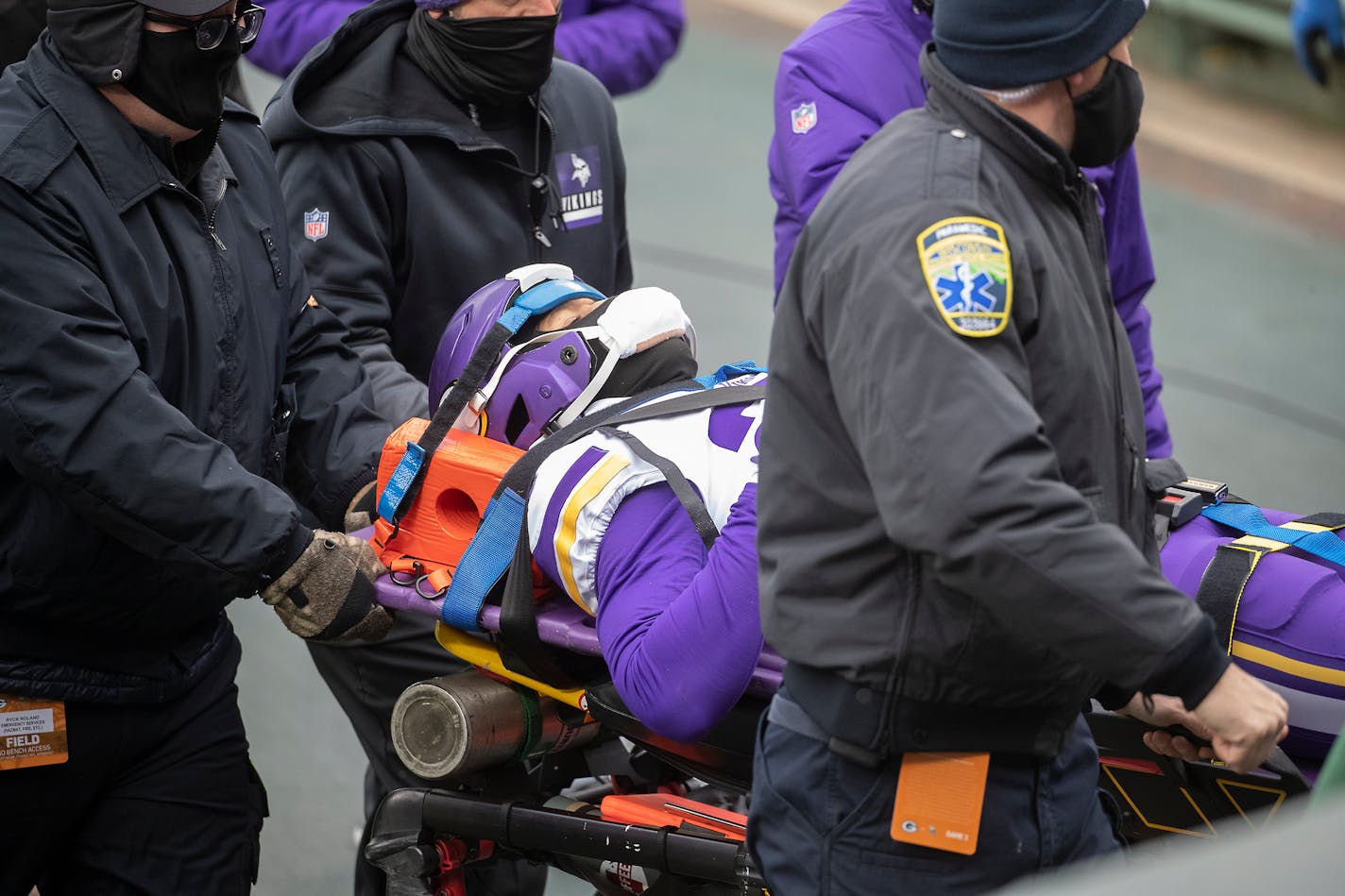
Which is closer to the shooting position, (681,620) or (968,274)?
(968,274)

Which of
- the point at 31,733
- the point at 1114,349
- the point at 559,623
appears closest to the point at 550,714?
the point at 559,623

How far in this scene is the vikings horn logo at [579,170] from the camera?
3674mm

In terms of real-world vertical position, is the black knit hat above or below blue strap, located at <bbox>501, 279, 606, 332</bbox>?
above

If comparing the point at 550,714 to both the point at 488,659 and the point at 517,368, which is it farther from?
the point at 517,368

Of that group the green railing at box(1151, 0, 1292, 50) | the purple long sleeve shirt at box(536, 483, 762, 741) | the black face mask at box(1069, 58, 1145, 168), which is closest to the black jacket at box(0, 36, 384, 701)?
the purple long sleeve shirt at box(536, 483, 762, 741)

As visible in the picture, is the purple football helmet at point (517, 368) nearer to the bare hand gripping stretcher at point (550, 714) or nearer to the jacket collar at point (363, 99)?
the bare hand gripping stretcher at point (550, 714)

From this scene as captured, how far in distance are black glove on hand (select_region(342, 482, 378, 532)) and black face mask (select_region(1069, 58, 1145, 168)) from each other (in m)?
1.50


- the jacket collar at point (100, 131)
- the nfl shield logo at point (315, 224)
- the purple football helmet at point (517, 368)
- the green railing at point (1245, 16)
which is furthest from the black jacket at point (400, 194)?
the green railing at point (1245, 16)

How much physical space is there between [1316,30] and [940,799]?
679cm

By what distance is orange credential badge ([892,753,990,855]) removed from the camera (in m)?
1.97

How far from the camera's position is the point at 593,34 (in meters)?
4.57

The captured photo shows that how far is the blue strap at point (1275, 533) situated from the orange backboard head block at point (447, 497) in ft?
3.68

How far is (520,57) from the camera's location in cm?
350

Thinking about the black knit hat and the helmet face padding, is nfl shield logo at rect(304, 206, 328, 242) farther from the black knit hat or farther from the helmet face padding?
the black knit hat
